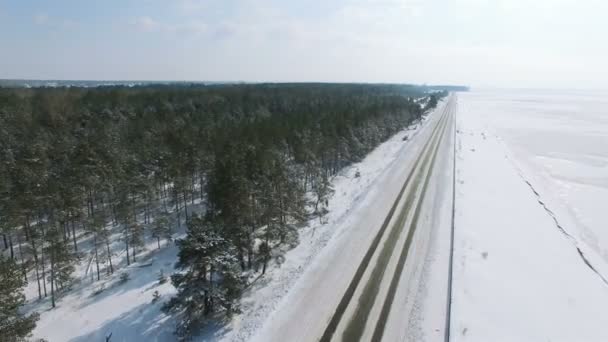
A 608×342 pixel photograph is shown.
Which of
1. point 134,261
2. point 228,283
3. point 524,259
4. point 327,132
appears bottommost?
point 134,261

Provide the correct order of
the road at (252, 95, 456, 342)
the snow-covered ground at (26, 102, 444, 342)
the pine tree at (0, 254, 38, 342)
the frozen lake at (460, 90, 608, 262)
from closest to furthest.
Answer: the pine tree at (0, 254, 38, 342)
the road at (252, 95, 456, 342)
the snow-covered ground at (26, 102, 444, 342)
the frozen lake at (460, 90, 608, 262)

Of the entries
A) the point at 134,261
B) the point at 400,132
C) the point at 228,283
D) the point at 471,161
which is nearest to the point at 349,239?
the point at 228,283

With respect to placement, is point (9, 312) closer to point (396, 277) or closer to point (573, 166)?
point (396, 277)

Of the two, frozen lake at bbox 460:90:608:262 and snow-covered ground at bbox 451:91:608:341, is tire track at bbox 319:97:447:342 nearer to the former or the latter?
snow-covered ground at bbox 451:91:608:341

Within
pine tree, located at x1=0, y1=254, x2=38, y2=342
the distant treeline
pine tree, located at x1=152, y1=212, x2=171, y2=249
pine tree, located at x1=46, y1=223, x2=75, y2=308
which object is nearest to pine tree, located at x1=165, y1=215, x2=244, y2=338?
the distant treeline

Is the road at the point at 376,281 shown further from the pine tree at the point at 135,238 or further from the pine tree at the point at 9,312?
the pine tree at the point at 135,238

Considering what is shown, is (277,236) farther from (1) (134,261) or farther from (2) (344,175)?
(2) (344,175)

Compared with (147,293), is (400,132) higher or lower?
higher
